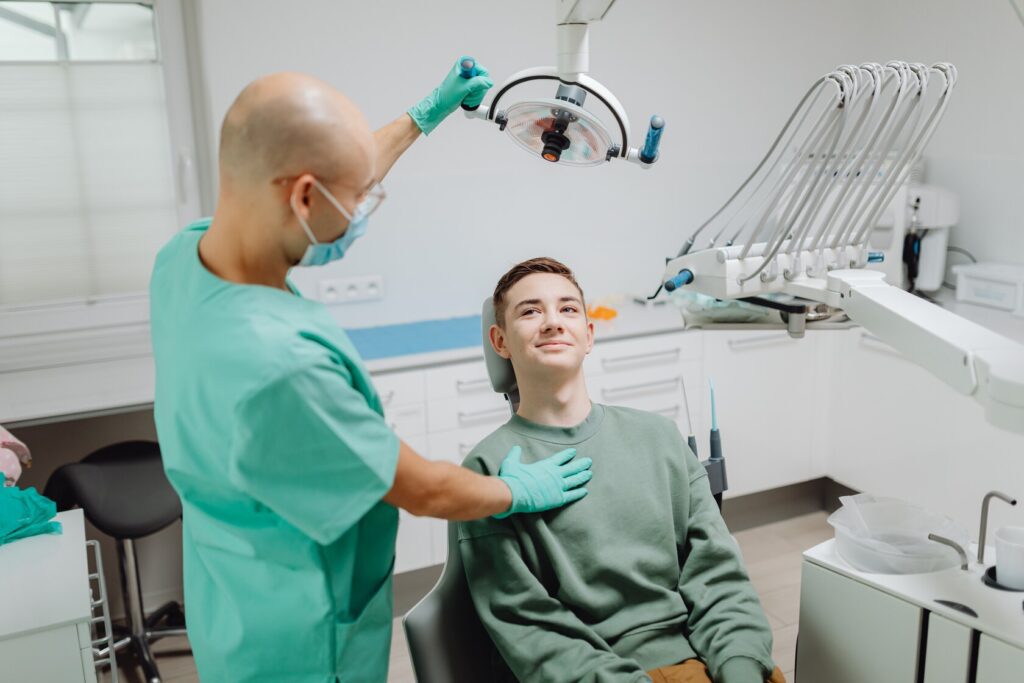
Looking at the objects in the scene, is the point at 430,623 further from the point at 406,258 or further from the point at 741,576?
the point at 406,258

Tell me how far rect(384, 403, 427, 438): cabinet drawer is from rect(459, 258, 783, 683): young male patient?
984 millimetres

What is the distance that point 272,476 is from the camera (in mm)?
1268

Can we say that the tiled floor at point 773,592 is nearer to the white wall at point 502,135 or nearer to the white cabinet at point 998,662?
the white cabinet at point 998,662

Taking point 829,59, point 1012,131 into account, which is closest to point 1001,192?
point 1012,131

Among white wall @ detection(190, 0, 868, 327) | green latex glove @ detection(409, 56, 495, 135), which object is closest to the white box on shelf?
white wall @ detection(190, 0, 868, 327)

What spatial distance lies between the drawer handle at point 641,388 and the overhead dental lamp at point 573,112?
1.58 m

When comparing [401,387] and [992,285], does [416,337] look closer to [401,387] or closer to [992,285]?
[401,387]

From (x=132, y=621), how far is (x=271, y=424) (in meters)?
1.83

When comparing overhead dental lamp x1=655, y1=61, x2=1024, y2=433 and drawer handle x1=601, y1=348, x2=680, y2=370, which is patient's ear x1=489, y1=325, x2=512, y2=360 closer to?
overhead dental lamp x1=655, y1=61, x2=1024, y2=433

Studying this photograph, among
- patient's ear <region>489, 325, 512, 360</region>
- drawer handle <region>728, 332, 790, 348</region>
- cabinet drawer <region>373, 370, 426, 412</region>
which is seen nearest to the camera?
patient's ear <region>489, 325, 512, 360</region>

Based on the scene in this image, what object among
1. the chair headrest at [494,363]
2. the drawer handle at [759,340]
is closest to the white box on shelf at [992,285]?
the drawer handle at [759,340]

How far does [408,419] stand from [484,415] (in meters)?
0.25

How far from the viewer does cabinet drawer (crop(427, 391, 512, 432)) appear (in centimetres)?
289

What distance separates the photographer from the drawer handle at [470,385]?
2900 millimetres
